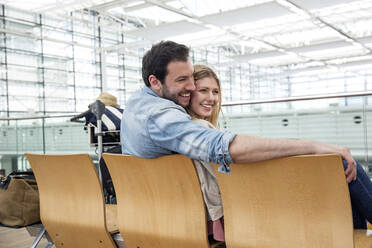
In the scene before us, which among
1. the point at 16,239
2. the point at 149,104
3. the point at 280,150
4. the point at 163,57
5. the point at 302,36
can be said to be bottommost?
the point at 16,239

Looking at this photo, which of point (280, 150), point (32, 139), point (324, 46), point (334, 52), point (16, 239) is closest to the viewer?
point (280, 150)

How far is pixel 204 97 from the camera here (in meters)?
2.02

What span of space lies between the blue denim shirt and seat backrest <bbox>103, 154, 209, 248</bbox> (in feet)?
0.17

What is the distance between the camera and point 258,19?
883cm

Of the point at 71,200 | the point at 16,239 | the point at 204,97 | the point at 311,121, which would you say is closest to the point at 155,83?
the point at 204,97

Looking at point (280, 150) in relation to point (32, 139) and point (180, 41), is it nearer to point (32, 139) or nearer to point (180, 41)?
point (32, 139)

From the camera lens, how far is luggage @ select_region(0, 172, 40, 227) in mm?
2197

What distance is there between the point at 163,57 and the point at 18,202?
1196 millimetres

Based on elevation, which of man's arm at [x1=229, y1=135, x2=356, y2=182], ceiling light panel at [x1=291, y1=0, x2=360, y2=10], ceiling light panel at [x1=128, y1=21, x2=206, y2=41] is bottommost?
man's arm at [x1=229, y1=135, x2=356, y2=182]

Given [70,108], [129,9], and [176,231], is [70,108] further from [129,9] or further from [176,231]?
[176,231]

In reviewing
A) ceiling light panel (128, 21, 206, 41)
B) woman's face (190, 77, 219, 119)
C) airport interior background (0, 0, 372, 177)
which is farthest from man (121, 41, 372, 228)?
ceiling light panel (128, 21, 206, 41)

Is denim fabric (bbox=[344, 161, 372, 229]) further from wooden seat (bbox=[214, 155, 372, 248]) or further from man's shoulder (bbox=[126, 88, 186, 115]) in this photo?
man's shoulder (bbox=[126, 88, 186, 115])

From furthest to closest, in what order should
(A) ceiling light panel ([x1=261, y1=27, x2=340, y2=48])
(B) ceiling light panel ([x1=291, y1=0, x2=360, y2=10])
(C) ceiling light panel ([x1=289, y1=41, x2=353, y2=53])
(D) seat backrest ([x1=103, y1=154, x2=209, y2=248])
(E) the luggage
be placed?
(A) ceiling light panel ([x1=261, y1=27, x2=340, y2=48])
(C) ceiling light panel ([x1=289, y1=41, x2=353, y2=53])
(B) ceiling light panel ([x1=291, y1=0, x2=360, y2=10])
(E) the luggage
(D) seat backrest ([x1=103, y1=154, x2=209, y2=248])

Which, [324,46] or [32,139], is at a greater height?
A: [324,46]
